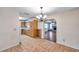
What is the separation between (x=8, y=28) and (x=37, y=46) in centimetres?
62

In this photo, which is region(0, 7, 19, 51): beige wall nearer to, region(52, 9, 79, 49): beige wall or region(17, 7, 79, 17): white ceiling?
region(17, 7, 79, 17): white ceiling

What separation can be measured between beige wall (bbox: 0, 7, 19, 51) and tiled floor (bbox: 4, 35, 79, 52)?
115 millimetres

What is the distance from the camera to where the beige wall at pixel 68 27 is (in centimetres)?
147

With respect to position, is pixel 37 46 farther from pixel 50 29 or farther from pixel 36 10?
pixel 36 10

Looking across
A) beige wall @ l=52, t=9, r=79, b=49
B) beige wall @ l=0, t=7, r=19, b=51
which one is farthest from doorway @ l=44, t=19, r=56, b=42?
beige wall @ l=0, t=7, r=19, b=51

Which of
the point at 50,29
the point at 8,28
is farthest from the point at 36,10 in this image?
the point at 8,28

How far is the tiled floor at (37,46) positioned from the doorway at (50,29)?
120 millimetres

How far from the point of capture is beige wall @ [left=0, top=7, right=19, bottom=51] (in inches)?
54.7

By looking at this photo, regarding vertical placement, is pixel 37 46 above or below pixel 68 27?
below

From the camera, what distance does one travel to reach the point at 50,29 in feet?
5.51

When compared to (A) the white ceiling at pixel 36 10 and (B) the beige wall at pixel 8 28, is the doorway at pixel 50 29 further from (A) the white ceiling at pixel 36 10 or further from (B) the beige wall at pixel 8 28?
(B) the beige wall at pixel 8 28

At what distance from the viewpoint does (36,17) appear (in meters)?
1.56
